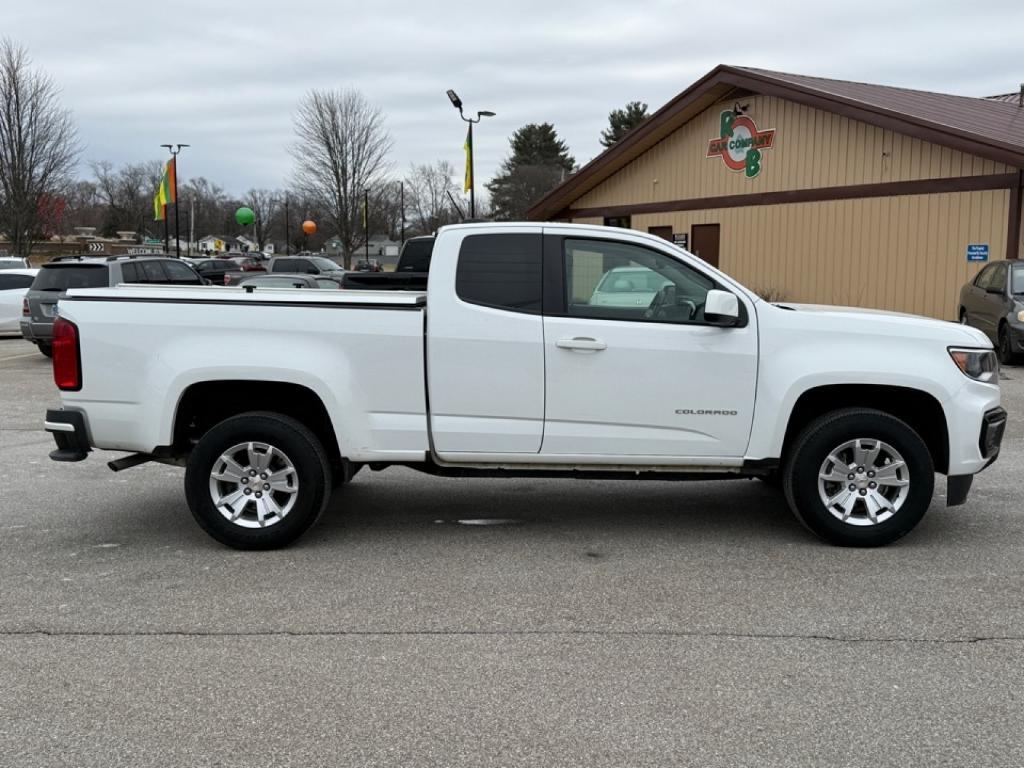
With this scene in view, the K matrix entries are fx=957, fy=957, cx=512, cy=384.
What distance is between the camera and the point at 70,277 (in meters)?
15.9

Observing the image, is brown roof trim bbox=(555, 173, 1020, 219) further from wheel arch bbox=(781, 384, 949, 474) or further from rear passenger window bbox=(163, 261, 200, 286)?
wheel arch bbox=(781, 384, 949, 474)

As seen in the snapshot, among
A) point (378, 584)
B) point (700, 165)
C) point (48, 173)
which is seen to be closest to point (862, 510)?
point (378, 584)

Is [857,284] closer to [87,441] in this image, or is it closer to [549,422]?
[549,422]

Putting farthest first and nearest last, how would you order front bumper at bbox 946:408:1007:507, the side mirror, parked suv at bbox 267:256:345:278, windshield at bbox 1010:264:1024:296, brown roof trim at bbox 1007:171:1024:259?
parked suv at bbox 267:256:345:278 < brown roof trim at bbox 1007:171:1024:259 < windshield at bbox 1010:264:1024:296 < front bumper at bbox 946:408:1007:507 < the side mirror

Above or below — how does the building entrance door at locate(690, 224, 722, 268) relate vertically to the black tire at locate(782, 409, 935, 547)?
above

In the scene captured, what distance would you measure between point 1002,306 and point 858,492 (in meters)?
10.5

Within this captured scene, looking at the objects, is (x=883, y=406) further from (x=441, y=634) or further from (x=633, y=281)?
(x=441, y=634)

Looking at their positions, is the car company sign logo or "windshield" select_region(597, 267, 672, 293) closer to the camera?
"windshield" select_region(597, 267, 672, 293)

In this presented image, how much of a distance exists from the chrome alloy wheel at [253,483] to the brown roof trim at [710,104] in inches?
603

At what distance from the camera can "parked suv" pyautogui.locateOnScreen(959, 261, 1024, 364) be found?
45.6 feet

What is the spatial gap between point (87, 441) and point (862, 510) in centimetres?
447

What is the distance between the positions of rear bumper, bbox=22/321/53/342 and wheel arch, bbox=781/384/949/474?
1346 cm

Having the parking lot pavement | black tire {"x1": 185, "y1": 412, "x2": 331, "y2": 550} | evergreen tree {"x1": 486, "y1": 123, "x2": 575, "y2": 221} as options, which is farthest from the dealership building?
evergreen tree {"x1": 486, "y1": 123, "x2": 575, "y2": 221}

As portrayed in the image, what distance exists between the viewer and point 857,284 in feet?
67.7
